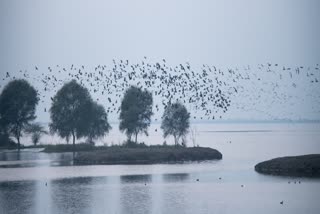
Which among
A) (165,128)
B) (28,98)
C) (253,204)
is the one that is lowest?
(253,204)

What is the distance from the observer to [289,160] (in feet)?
282

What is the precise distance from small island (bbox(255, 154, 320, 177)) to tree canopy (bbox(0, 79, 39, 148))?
83.7 meters

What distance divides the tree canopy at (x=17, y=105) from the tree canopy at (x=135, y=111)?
29592 mm

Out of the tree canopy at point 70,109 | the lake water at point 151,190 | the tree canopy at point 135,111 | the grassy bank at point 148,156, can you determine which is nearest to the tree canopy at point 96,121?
the tree canopy at point 70,109

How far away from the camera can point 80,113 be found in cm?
14425

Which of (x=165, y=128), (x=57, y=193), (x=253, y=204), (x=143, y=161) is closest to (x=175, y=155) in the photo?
(x=143, y=161)

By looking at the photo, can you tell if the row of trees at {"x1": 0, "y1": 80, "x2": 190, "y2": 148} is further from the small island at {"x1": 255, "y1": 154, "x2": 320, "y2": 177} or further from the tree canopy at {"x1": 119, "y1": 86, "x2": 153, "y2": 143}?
the small island at {"x1": 255, "y1": 154, "x2": 320, "y2": 177}

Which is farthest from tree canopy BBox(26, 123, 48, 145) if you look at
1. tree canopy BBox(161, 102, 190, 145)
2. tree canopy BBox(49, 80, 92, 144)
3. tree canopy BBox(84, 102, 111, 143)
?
tree canopy BBox(161, 102, 190, 145)

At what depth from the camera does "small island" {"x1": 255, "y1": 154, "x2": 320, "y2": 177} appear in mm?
81062

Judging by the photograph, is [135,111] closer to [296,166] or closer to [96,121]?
[96,121]

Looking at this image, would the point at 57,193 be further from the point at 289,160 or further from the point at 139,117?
the point at 139,117

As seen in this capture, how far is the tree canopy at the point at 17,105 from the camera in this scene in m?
152

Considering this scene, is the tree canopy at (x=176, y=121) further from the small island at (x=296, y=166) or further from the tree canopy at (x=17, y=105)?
the small island at (x=296, y=166)

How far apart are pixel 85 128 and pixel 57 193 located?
77.1 metres
